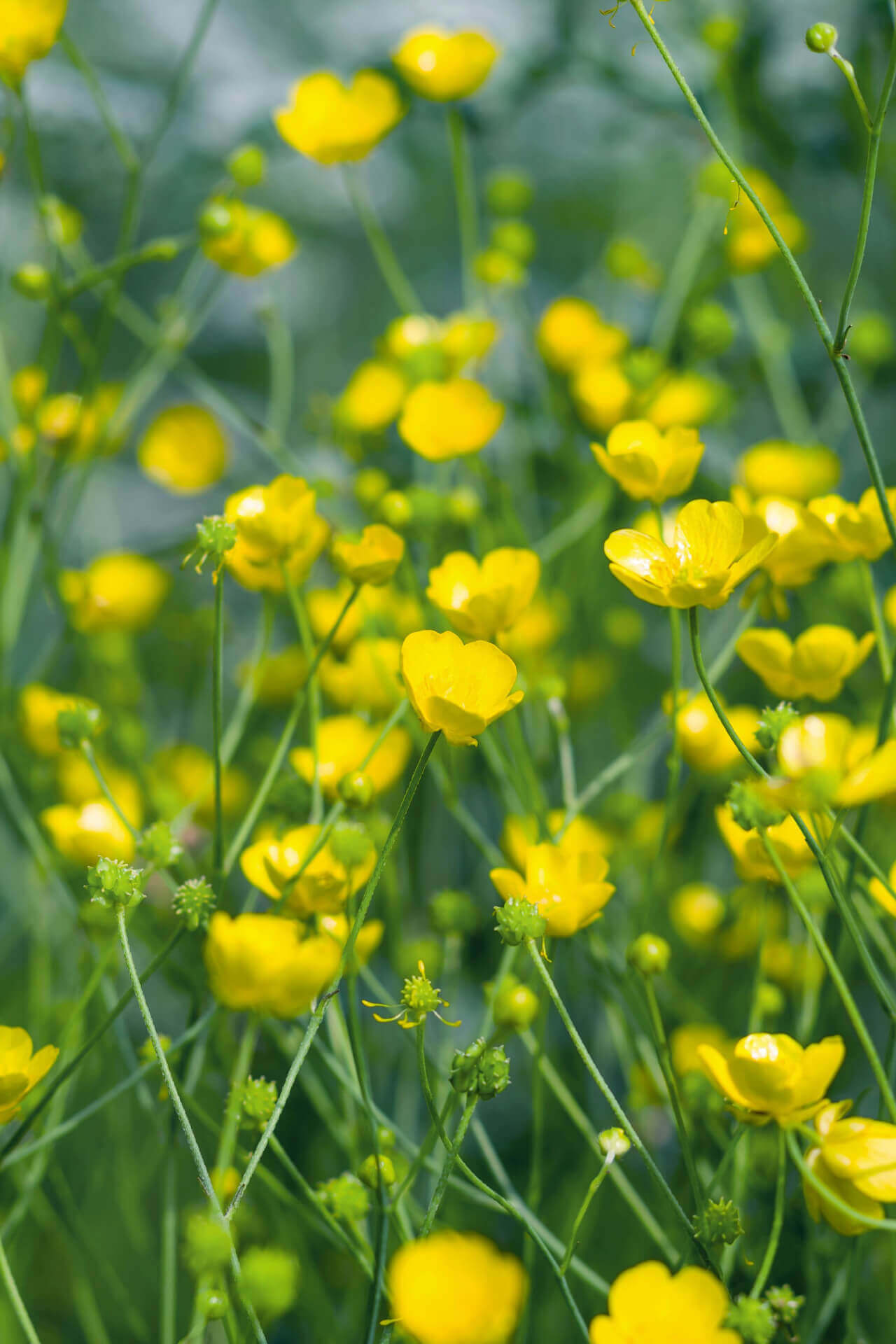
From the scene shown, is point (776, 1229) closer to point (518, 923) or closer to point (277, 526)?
point (518, 923)

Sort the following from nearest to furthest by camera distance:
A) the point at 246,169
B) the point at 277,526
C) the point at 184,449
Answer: the point at 277,526 → the point at 246,169 → the point at 184,449

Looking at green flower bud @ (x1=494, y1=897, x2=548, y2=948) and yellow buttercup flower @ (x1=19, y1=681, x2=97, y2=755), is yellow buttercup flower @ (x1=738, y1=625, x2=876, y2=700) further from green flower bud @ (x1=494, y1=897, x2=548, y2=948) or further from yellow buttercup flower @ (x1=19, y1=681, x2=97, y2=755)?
yellow buttercup flower @ (x1=19, y1=681, x2=97, y2=755)

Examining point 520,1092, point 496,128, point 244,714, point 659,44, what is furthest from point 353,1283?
point 496,128

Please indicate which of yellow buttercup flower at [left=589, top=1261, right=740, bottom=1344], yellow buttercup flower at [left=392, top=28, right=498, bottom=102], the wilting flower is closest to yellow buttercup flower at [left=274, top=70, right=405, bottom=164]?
yellow buttercup flower at [left=392, top=28, right=498, bottom=102]

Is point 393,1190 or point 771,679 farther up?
point 771,679

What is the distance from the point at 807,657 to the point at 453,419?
173 millimetres

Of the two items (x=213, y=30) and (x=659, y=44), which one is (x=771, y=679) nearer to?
(x=659, y=44)

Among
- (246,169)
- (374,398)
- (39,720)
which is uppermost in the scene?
(246,169)

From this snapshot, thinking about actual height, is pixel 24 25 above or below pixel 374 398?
above

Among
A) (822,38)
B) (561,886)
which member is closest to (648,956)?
(561,886)

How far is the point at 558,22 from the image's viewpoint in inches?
24.4

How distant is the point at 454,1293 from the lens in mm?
222

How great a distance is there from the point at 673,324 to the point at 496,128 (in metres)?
0.17

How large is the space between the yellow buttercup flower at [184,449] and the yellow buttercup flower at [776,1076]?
0.43 m
